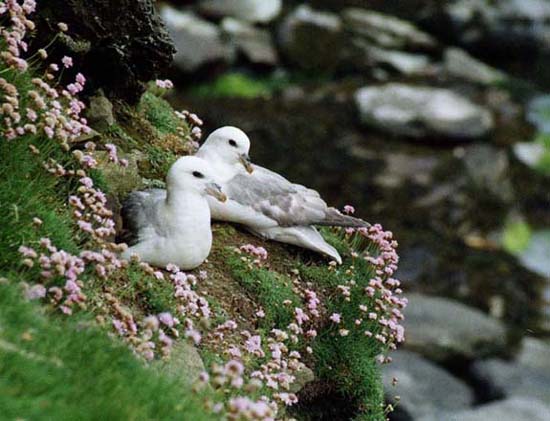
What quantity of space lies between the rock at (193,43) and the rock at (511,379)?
703 cm

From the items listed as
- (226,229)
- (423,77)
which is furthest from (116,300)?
(423,77)

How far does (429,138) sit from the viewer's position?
1728 cm

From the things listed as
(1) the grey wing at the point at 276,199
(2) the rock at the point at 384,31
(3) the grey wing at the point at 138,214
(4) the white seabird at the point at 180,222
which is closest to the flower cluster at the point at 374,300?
(1) the grey wing at the point at 276,199

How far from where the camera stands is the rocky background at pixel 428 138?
13758mm

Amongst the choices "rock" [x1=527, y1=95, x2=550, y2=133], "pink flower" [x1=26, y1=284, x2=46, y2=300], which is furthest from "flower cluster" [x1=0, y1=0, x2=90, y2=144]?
"rock" [x1=527, y1=95, x2=550, y2=133]

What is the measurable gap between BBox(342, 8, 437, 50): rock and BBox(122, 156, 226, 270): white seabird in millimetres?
14703

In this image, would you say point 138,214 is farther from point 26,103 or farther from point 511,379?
point 511,379

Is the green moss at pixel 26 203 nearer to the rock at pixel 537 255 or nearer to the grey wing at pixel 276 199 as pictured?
the grey wing at pixel 276 199

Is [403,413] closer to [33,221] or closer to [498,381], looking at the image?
[498,381]

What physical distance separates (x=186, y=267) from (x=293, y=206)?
783 millimetres

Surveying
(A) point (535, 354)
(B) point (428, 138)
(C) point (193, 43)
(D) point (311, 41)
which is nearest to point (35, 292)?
(A) point (535, 354)

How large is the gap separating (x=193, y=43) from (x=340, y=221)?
1262 cm

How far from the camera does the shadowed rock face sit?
587cm

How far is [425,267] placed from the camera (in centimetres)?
1549
